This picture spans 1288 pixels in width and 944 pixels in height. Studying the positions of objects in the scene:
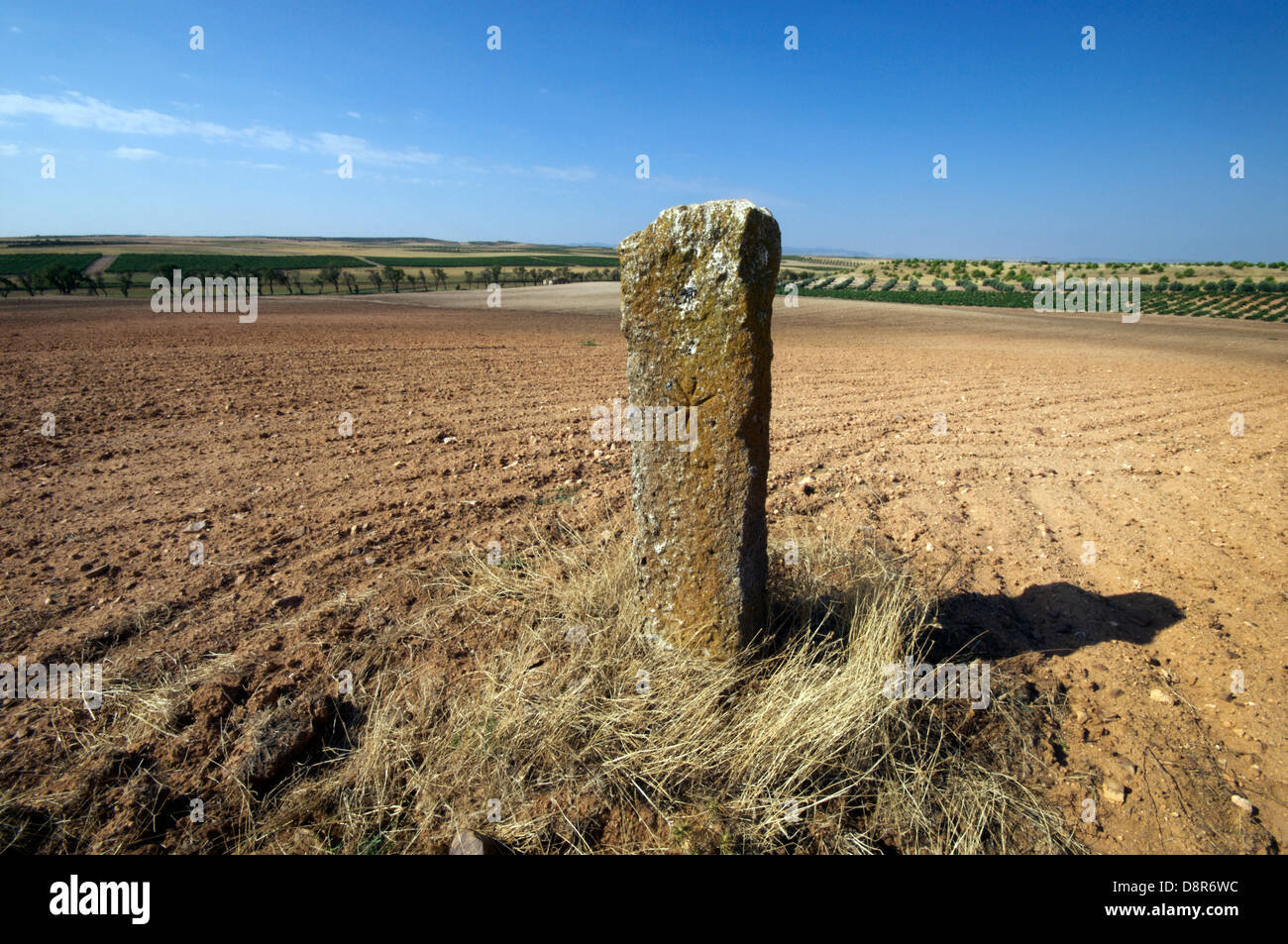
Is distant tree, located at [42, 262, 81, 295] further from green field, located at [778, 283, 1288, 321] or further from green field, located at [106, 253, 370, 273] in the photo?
green field, located at [778, 283, 1288, 321]

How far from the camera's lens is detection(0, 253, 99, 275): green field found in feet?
237

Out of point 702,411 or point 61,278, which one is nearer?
point 702,411

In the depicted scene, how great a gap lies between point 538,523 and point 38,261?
11226 centimetres

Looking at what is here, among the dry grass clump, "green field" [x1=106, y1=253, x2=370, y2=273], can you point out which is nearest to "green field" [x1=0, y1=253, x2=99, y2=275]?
"green field" [x1=106, y1=253, x2=370, y2=273]

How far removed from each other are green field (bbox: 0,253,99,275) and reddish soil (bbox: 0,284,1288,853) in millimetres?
87862

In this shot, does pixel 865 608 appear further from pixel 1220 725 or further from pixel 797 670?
pixel 1220 725

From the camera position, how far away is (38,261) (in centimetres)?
7988

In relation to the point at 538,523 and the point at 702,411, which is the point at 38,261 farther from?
the point at 702,411

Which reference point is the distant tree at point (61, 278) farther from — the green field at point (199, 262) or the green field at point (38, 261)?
the green field at point (38, 261)

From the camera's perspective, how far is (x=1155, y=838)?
272 cm

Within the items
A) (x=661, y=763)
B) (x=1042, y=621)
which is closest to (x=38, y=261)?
(x=661, y=763)

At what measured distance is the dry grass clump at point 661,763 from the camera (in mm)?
2631

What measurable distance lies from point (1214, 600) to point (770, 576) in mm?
3204
